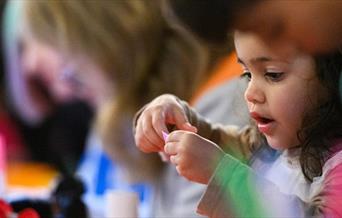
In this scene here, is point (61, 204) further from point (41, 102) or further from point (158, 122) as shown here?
point (41, 102)

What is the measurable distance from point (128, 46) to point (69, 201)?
1.02 feet

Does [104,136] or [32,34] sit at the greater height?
[32,34]

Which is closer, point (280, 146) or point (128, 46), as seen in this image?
point (280, 146)

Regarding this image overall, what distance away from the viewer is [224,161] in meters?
0.44

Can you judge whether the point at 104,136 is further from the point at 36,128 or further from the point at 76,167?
the point at 36,128

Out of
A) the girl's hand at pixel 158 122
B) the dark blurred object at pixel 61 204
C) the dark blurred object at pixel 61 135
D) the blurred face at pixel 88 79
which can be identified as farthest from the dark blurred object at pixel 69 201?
the dark blurred object at pixel 61 135

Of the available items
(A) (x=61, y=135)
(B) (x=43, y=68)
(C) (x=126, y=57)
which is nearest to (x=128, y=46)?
(C) (x=126, y=57)

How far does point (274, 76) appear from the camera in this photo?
46 centimetres

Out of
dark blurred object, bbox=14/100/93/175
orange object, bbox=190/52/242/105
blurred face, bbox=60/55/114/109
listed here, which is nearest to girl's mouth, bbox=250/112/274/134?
orange object, bbox=190/52/242/105

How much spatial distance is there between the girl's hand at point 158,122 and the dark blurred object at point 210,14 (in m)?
0.14

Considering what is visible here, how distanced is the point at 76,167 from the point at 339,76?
70cm

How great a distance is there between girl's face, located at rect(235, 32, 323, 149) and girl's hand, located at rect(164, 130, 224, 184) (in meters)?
0.05

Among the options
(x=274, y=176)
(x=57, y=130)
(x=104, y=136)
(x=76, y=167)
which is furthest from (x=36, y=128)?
(x=274, y=176)

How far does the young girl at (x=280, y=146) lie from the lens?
43cm
